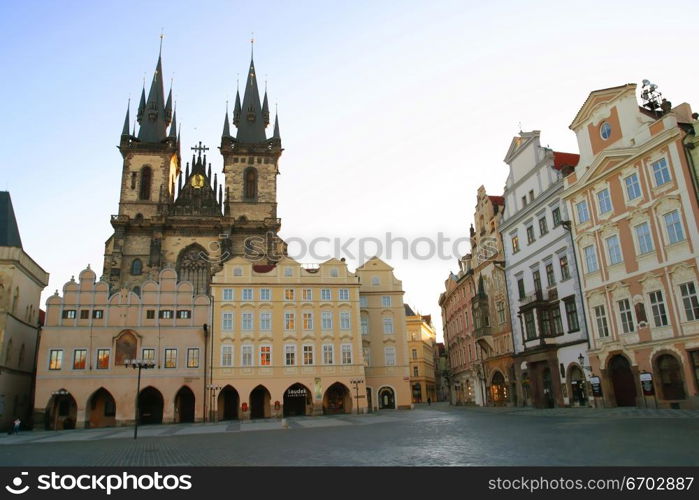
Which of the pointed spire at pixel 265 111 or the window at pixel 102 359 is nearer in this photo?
the window at pixel 102 359

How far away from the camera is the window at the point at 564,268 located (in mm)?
32037

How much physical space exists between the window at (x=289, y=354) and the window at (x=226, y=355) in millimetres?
4163

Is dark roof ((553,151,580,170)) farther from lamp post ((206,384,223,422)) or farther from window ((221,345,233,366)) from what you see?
lamp post ((206,384,223,422))

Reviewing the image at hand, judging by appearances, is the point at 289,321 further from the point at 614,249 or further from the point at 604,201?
the point at 604,201

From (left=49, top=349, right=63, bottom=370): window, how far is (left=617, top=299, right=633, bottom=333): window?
3602 cm

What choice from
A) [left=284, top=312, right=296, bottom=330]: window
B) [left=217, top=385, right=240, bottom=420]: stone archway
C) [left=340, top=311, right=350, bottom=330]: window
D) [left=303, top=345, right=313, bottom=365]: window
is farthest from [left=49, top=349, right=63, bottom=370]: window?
[left=340, top=311, right=350, bottom=330]: window

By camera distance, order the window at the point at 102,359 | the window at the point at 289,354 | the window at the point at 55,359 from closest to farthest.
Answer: the window at the point at 55,359 < the window at the point at 102,359 < the window at the point at 289,354

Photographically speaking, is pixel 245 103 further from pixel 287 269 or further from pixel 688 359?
pixel 688 359

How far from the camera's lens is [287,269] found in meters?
43.9

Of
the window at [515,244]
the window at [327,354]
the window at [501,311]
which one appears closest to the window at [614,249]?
the window at [515,244]

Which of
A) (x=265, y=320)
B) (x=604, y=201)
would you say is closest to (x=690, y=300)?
(x=604, y=201)

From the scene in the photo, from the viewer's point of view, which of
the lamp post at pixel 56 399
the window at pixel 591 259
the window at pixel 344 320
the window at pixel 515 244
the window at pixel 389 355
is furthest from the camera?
the window at pixel 389 355

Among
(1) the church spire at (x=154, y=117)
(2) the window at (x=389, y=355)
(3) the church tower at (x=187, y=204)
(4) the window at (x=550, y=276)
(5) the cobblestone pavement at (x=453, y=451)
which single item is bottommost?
(5) the cobblestone pavement at (x=453, y=451)

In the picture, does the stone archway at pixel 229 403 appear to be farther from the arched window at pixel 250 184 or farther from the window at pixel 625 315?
the arched window at pixel 250 184
